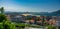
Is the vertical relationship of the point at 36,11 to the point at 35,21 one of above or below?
above

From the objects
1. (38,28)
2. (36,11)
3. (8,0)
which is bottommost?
(38,28)

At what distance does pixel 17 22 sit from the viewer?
3648mm

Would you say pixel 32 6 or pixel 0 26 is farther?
pixel 32 6

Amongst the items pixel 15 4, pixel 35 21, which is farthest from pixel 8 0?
pixel 35 21

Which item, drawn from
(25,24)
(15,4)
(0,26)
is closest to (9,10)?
(15,4)

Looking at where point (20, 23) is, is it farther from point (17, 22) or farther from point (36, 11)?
point (36, 11)

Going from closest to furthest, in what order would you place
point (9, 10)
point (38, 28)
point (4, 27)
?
point (4, 27) < point (38, 28) < point (9, 10)

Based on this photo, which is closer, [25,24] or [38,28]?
[38,28]

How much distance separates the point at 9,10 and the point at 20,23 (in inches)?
15.3

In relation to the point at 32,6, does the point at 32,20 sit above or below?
below

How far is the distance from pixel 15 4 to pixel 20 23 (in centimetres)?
47

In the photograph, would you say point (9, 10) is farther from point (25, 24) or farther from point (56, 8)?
point (56, 8)

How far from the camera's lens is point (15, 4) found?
3797 millimetres

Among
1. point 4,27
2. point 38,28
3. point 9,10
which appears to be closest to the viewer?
point 4,27
